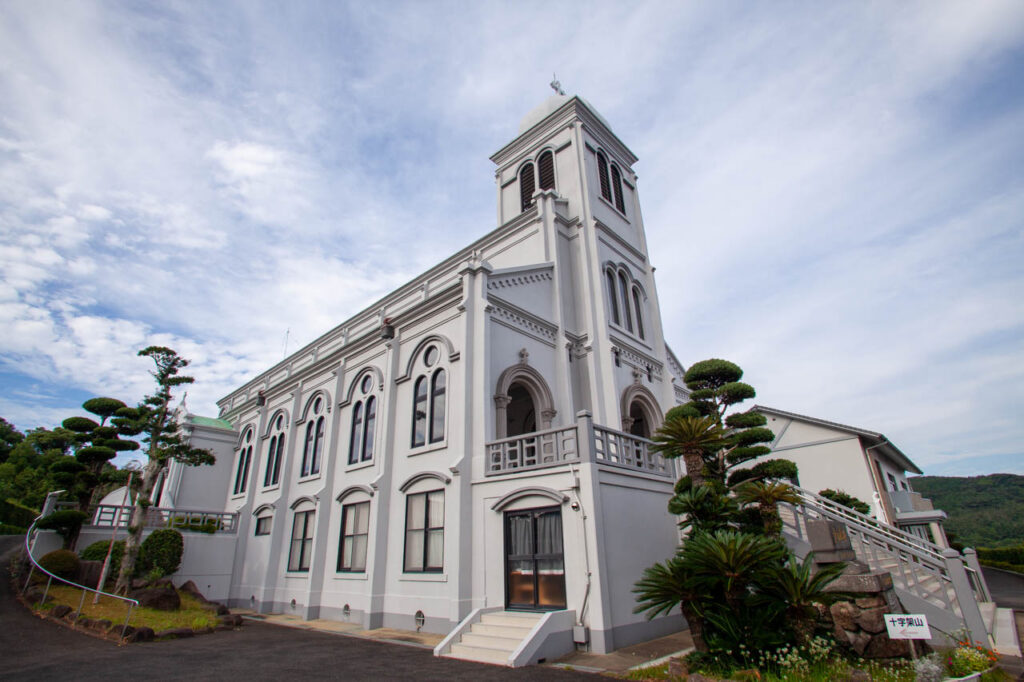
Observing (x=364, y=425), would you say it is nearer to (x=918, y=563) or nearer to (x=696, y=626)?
(x=696, y=626)

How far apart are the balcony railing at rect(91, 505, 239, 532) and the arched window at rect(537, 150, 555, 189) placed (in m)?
20.5

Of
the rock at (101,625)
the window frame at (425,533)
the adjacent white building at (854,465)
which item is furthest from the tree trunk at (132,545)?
the adjacent white building at (854,465)

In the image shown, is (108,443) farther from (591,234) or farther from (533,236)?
(591,234)

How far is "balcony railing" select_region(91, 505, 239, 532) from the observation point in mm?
20578

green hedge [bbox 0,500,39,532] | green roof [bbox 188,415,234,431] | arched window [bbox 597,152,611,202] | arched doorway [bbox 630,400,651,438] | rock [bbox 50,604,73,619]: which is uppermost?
arched window [bbox 597,152,611,202]

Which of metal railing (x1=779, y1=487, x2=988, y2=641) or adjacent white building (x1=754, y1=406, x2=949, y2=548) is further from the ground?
adjacent white building (x1=754, y1=406, x2=949, y2=548)

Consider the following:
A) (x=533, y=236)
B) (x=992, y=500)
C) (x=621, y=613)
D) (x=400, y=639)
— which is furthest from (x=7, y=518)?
(x=992, y=500)

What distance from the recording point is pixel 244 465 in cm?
2638

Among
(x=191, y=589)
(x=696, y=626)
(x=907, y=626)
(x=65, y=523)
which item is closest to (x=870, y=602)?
(x=907, y=626)

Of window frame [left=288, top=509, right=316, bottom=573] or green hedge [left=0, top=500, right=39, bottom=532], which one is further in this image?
green hedge [left=0, top=500, right=39, bottom=532]

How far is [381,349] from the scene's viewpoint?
18.3 m

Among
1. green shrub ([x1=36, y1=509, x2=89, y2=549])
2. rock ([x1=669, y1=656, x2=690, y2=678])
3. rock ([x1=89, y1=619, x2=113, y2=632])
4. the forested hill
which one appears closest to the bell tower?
rock ([x1=669, y1=656, x2=690, y2=678])

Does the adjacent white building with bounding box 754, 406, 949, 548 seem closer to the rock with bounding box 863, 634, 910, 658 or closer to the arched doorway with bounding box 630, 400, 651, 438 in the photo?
the arched doorway with bounding box 630, 400, 651, 438

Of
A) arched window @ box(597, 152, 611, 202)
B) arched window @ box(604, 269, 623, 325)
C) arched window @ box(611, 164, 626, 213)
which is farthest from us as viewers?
arched window @ box(611, 164, 626, 213)
